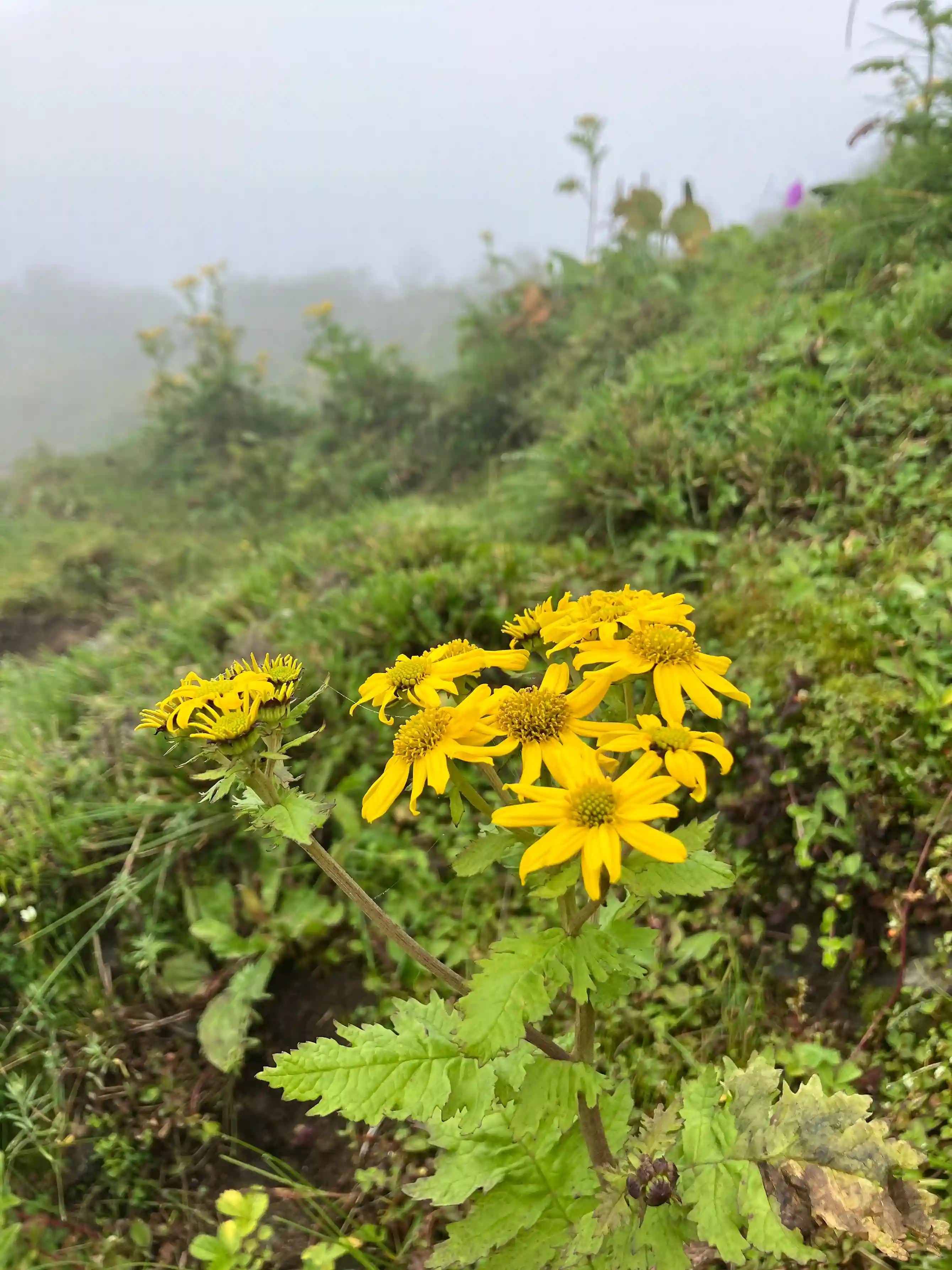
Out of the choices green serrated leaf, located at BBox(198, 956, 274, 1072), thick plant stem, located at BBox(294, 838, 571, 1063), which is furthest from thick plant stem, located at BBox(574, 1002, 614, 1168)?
green serrated leaf, located at BBox(198, 956, 274, 1072)

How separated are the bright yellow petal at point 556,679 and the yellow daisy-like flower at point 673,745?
72 millimetres

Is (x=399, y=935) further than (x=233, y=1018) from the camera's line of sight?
No

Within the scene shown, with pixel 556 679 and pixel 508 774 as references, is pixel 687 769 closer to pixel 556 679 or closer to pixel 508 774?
pixel 556 679

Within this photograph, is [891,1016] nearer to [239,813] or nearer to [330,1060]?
[330,1060]

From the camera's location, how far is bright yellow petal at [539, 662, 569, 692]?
3.00 ft

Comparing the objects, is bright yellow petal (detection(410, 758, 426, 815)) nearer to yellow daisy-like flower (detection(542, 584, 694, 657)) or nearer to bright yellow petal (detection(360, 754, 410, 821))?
bright yellow petal (detection(360, 754, 410, 821))

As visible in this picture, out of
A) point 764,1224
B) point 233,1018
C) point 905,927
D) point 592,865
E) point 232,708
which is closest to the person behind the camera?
point 592,865

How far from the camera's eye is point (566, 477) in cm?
311

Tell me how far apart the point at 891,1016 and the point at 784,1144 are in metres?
0.61

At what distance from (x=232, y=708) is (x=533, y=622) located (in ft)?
1.45

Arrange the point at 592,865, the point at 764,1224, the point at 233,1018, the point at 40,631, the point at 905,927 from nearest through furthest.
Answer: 1. the point at 592,865
2. the point at 764,1224
3. the point at 905,927
4. the point at 233,1018
5. the point at 40,631

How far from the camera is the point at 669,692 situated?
89 centimetres

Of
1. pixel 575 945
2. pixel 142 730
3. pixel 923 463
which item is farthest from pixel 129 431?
pixel 575 945

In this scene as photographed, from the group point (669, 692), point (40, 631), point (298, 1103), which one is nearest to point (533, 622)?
point (669, 692)
